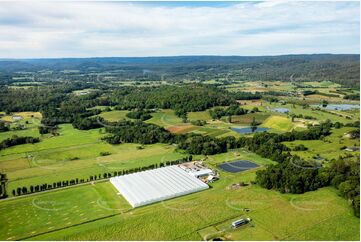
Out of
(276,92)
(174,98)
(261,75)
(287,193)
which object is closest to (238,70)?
(261,75)

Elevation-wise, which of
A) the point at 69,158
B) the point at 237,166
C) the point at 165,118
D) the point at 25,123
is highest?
the point at 165,118

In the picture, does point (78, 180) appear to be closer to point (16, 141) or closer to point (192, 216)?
point (192, 216)

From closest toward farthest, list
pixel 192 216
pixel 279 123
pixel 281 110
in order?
1. pixel 192 216
2. pixel 279 123
3. pixel 281 110

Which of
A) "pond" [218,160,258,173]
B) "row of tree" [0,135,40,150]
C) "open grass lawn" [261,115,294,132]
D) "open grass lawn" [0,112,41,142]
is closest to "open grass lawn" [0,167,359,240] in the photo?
"pond" [218,160,258,173]

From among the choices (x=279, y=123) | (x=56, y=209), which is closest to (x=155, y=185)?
(x=56, y=209)

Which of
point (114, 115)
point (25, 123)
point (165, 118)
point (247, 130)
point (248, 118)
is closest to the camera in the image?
point (247, 130)

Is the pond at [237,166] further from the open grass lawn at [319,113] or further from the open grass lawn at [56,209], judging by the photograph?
the open grass lawn at [319,113]
